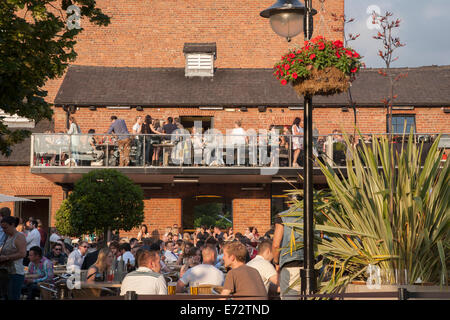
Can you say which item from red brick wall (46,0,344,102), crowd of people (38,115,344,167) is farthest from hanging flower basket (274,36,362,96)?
red brick wall (46,0,344,102)

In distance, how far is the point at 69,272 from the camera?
34.8ft

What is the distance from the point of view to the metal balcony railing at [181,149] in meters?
20.1

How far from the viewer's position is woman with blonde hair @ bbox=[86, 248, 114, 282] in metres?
9.39

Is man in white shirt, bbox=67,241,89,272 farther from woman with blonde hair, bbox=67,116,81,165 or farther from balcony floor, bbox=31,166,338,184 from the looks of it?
woman with blonde hair, bbox=67,116,81,165

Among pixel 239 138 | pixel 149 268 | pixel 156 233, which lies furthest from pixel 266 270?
pixel 156 233

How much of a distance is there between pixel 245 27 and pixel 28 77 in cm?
1842

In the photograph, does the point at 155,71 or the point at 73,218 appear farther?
the point at 155,71

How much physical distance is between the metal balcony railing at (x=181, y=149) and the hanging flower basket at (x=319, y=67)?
13099 millimetres

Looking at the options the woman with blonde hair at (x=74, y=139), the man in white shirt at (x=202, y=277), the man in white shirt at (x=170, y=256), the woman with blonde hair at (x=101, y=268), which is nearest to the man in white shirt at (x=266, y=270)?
the man in white shirt at (x=202, y=277)

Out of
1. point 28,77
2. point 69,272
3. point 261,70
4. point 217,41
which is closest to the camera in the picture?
point 69,272

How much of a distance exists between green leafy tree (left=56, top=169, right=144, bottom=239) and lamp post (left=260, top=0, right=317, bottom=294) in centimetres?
939

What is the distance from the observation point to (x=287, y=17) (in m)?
7.28
